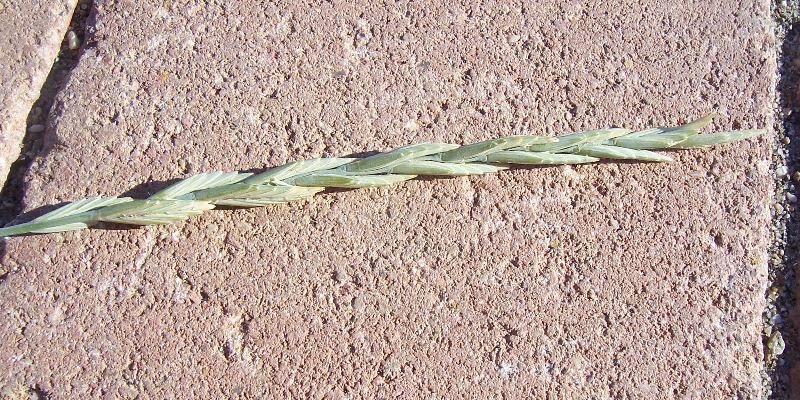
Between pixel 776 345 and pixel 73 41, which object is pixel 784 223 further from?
pixel 73 41

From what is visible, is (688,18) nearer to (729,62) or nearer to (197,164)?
(729,62)

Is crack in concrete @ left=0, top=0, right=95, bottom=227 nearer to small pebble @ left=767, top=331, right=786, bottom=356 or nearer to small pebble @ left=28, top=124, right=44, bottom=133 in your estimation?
small pebble @ left=28, top=124, right=44, bottom=133

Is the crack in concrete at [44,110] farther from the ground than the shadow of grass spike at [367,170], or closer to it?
farther from the ground

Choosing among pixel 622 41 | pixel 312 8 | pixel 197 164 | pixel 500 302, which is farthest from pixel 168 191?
pixel 622 41

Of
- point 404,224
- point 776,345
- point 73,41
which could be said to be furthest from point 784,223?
point 73,41

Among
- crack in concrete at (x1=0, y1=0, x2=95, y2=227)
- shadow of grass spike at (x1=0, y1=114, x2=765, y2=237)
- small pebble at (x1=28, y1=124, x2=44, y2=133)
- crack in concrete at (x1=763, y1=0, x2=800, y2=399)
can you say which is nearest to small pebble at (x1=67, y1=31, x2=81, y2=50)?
crack in concrete at (x1=0, y1=0, x2=95, y2=227)

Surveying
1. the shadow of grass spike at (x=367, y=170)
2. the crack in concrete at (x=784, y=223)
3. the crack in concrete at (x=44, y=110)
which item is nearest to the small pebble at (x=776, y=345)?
the crack in concrete at (x=784, y=223)

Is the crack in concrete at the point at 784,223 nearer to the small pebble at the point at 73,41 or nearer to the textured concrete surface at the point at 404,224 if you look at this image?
the textured concrete surface at the point at 404,224
